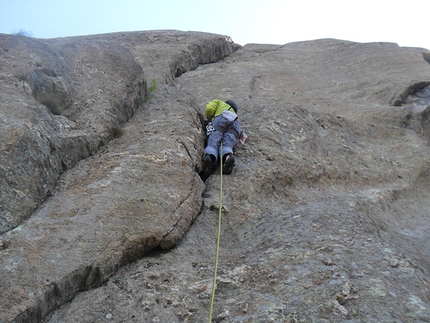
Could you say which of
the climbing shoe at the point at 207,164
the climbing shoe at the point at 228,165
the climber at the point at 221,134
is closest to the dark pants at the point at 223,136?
the climber at the point at 221,134

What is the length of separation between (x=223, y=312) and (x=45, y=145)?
315 centimetres

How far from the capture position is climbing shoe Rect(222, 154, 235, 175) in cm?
653

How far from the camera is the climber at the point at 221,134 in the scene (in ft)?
21.8

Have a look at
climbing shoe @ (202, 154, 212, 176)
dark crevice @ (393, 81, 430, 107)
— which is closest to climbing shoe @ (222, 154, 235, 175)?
climbing shoe @ (202, 154, 212, 176)

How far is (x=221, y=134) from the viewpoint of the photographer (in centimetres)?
733

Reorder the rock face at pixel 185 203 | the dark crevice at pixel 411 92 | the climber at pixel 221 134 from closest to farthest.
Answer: the rock face at pixel 185 203 < the climber at pixel 221 134 < the dark crevice at pixel 411 92

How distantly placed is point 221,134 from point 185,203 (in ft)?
6.91

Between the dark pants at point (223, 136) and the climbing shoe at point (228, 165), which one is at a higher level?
the dark pants at point (223, 136)

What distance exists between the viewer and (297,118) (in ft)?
27.8

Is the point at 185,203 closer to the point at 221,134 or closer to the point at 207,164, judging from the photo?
the point at 207,164

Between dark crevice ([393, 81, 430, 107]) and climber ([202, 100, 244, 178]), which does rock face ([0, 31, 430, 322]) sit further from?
climber ([202, 100, 244, 178])

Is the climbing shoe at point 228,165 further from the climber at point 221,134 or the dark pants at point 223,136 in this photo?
the dark pants at point 223,136

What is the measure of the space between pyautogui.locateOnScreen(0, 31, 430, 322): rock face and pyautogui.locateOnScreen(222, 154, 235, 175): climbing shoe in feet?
0.37

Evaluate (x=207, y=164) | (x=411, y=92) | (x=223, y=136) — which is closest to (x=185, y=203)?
(x=207, y=164)
